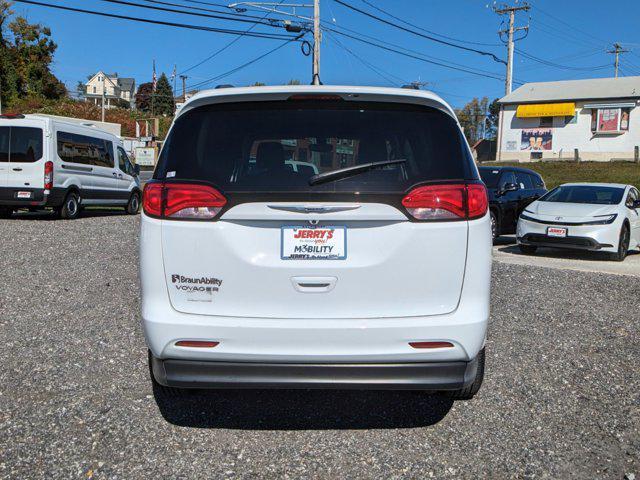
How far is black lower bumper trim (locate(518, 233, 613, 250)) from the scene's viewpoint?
11.3 meters

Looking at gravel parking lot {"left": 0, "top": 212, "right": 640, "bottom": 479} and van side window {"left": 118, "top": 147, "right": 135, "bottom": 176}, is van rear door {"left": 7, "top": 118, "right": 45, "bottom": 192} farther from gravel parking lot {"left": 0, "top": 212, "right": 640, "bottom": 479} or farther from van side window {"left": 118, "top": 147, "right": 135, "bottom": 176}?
gravel parking lot {"left": 0, "top": 212, "right": 640, "bottom": 479}

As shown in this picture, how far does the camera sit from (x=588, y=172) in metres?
36.2

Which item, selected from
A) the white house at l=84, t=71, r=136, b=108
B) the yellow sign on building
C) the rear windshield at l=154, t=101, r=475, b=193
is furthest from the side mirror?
the white house at l=84, t=71, r=136, b=108

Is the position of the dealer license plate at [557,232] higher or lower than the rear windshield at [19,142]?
lower

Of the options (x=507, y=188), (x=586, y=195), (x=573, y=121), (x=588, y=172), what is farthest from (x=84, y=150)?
(x=573, y=121)

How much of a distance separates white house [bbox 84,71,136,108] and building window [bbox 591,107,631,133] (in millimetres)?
93905

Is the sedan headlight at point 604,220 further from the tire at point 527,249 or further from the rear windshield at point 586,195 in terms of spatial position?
the tire at point 527,249

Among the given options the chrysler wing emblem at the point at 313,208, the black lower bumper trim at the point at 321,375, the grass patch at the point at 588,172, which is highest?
the grass patch at the point at 588,172

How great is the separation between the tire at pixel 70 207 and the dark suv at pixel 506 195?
9.45 metres

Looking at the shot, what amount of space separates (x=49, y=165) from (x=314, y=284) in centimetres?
1283

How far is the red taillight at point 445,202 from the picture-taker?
3.05 m

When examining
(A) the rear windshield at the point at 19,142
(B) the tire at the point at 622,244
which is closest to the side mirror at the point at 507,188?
(B) the tire at the point at 622,244

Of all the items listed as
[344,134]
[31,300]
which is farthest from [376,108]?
[31,300]

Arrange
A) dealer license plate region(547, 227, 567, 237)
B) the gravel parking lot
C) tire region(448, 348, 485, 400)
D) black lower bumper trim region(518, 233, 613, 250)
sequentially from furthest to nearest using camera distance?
dealer license plate region(547, 227, 567, 237)
black lower bumper trim region(518, 233, 613, 250)
tire region(448, 348, 485, 400)
the gravel parking lot
